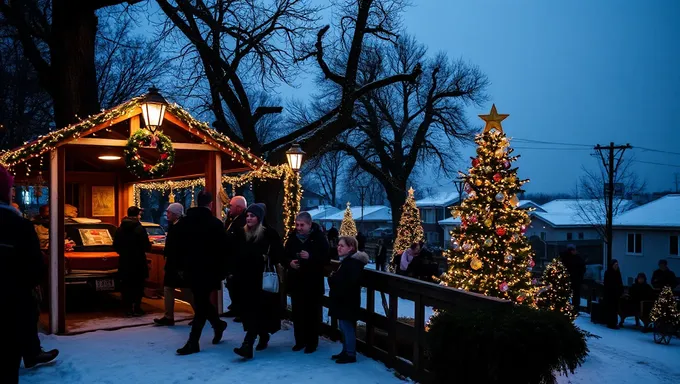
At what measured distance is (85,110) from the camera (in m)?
14.4

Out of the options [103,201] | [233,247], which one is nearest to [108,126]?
[233,247]

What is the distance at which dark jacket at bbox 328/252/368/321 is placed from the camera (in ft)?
23.8

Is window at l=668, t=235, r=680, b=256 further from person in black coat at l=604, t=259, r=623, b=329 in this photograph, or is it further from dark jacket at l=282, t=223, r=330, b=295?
dark jacket at l=282, t=223, r=330, b=295

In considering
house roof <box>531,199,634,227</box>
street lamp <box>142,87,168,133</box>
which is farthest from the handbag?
house roof <box>531,199,634,227</box>

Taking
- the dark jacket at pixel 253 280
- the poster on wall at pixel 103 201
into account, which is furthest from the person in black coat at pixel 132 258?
the poster on wall at pixel 103 201

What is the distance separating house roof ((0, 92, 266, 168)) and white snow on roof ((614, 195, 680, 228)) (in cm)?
3535

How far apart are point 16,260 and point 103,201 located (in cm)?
994

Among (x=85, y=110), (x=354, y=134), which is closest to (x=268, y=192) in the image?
(x=85, y=110)

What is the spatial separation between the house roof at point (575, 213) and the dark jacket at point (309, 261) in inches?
1953

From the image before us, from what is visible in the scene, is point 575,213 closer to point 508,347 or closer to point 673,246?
point 673,246

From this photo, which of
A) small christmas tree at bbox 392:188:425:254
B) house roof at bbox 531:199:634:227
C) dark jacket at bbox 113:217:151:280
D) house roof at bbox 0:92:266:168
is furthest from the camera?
house roof at bbox 531:199:634:227

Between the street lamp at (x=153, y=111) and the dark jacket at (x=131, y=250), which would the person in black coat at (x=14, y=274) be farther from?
the dark jacket at (x=131, y=250)

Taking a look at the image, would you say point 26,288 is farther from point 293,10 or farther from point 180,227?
point 293,10

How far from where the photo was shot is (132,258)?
998 centimetres
